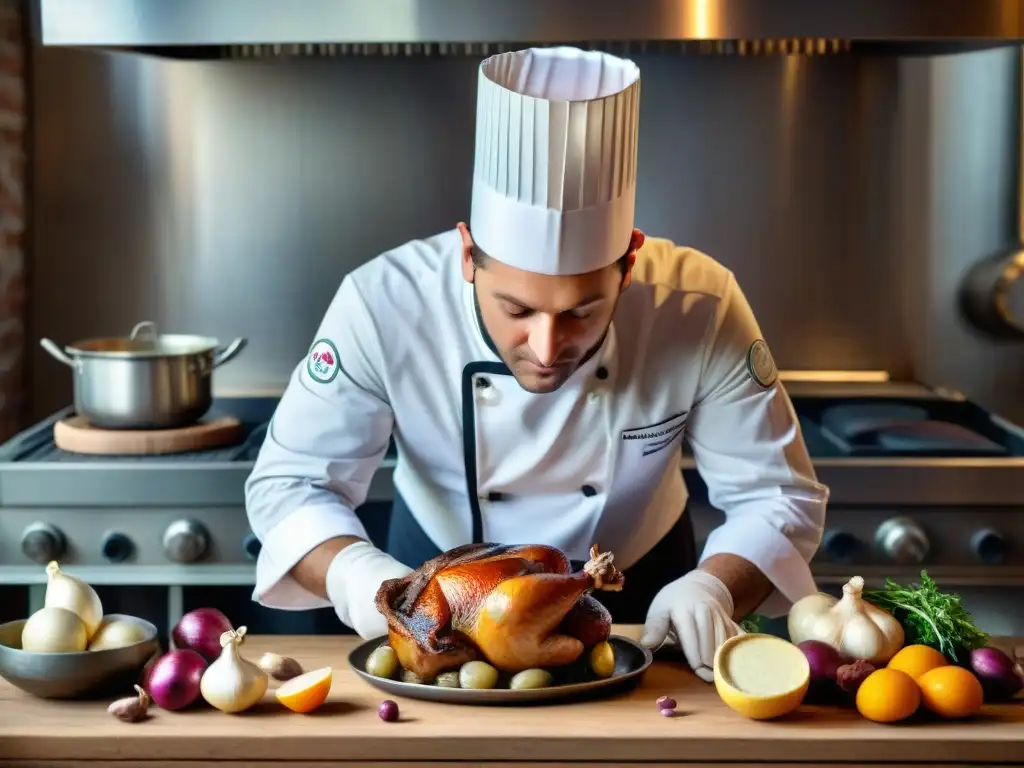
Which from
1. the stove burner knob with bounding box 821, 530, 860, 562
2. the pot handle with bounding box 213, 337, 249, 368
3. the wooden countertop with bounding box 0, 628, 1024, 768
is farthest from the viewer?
the pot handle with bounding box 213, 337, 249, 368

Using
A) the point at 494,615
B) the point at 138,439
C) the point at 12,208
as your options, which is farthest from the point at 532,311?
the point at 12,208

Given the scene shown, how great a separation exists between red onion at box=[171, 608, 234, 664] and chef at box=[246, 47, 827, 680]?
0.89 feet

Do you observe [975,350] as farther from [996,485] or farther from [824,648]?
[824,648]

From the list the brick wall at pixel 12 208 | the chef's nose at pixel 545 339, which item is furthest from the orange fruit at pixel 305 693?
the brick wall at pixel 12 208

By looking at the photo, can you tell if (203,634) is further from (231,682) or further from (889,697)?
(889,697)

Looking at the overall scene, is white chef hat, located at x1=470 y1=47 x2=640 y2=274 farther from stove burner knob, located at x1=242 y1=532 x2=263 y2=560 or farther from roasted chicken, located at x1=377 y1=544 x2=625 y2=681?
stove burner knob, located at x1=242 y1=532 x2=263 y2=560

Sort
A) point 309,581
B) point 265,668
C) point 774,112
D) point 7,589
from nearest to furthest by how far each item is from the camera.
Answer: point 265,668
point 309,581
point 7,589
point 774,112

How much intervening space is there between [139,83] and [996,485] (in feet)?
6.38

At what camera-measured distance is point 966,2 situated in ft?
7.47

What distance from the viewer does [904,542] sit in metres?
2.34

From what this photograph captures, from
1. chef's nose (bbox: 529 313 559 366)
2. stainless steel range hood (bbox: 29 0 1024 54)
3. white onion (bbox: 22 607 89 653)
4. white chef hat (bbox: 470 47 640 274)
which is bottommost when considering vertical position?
white onion (bbox: 22 607 89 653)

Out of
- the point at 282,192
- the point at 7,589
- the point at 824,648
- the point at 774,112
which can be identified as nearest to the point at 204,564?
the point at 7,589

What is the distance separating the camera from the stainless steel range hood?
2270 millimetres

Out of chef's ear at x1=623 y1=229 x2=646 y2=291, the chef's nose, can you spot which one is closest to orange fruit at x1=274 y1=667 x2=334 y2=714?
the chef's nose
